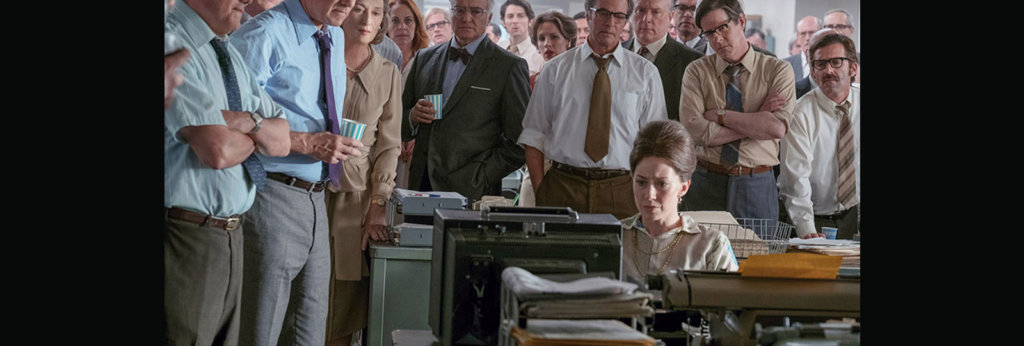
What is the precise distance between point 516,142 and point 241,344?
142 centimetres

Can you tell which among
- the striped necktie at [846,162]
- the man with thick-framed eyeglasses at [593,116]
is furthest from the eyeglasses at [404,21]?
the striped necktie at [846,162]

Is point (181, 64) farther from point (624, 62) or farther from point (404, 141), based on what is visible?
point (624, 62)

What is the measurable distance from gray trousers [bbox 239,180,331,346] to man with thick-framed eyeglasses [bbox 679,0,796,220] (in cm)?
146

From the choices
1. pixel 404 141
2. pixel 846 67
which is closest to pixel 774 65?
pixel 846 67

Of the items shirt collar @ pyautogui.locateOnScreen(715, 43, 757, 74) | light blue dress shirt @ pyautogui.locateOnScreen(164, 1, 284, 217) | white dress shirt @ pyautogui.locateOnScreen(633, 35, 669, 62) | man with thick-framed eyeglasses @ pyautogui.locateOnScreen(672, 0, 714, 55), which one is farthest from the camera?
man with thick-framed eyeglasses @ pyautogui.locateOnScreen(672, 0, 714, 55)

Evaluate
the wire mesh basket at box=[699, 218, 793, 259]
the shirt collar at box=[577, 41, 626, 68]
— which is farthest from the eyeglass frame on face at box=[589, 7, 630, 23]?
the wire mesh basket at box=[699, 218, 793, 259]

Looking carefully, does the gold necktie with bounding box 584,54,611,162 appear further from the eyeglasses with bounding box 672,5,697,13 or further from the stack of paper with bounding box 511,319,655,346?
the stack of paper with bounding box 511,319,655,346

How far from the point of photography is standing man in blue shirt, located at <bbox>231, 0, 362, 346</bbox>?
2918mm

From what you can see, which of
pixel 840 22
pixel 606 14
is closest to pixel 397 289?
pixel 606 14

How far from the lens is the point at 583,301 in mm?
1702

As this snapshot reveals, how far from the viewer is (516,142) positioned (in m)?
4.03

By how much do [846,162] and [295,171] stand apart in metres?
2.13

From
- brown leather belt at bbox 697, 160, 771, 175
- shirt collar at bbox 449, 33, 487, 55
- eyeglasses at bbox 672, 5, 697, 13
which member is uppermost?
eyeglasses at bbox 672, 5, 697, 13

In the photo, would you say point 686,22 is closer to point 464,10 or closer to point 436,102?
point 464,10
